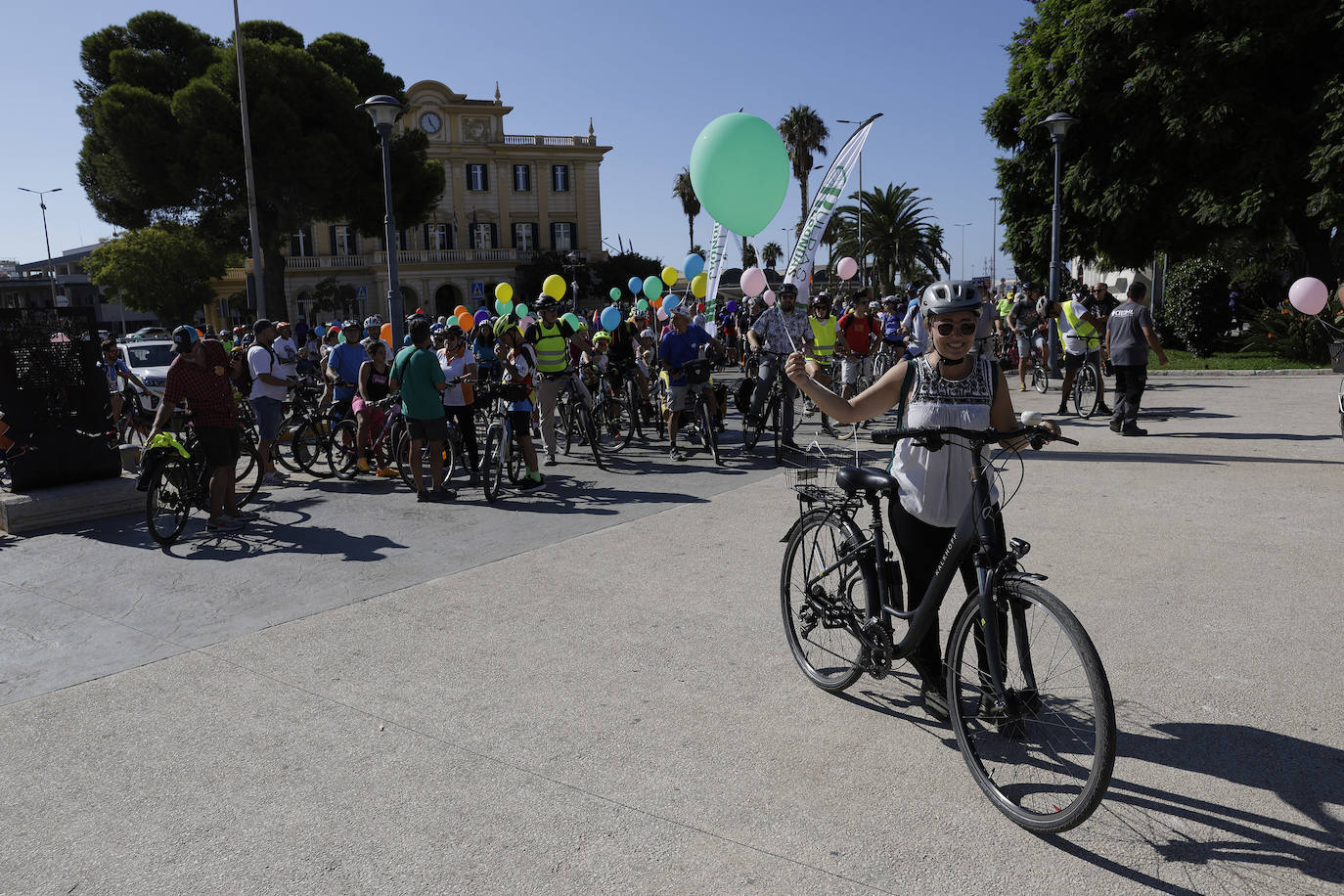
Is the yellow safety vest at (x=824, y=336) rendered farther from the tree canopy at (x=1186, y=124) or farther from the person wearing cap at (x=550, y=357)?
the tree canopy at (x=1186, y=124)

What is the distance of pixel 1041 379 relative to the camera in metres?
16.6

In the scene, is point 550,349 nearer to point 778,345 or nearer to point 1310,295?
point 778,345

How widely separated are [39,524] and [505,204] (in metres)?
56.5

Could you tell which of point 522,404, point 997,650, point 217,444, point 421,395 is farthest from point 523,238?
point 997,650

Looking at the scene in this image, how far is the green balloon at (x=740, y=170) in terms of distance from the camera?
13672 millimetres

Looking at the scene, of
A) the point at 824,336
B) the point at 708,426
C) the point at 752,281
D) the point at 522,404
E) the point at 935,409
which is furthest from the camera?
the point at 752,281

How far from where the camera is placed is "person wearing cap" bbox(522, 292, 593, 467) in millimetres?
10789

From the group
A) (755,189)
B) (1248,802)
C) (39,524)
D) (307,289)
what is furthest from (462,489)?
(307,289)

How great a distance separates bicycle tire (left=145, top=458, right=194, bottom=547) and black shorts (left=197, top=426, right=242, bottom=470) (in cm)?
20

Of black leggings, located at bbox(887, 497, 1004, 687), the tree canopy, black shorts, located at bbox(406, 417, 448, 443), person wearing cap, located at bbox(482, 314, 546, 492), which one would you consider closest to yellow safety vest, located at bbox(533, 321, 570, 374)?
person wearing cap, located at bbox(482, 314, 546, 492)

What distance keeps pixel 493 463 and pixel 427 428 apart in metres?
0.82

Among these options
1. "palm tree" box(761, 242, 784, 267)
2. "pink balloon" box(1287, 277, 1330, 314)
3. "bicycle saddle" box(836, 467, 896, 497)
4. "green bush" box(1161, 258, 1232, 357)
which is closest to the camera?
"bicycle saddle" box(836, 467, 896, 497)

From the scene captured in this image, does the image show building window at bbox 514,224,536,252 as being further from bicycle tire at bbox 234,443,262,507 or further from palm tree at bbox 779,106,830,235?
bicycle tire at bbox 234,443,262,507

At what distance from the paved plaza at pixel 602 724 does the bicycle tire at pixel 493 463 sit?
1.51 m
